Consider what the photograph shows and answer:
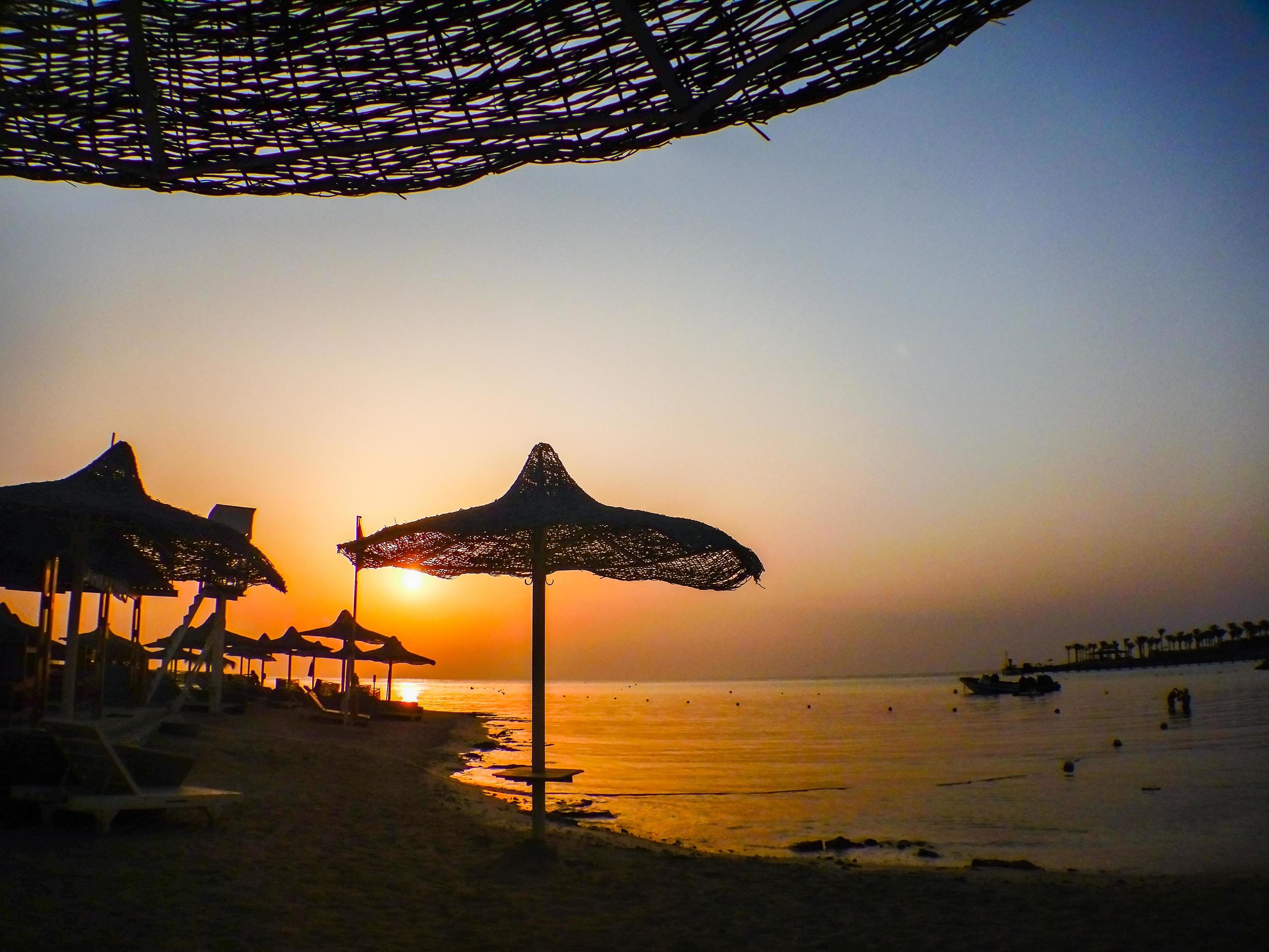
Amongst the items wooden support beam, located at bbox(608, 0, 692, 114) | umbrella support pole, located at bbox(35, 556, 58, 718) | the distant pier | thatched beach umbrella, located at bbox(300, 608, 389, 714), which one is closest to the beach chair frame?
thatched beach umbrella, located at bbox(300, 608, 389, 714)

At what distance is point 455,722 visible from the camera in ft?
116

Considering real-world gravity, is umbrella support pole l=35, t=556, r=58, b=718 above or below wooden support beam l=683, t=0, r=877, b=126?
below

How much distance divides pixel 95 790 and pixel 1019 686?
82.0 meters

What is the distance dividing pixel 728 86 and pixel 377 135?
75cm

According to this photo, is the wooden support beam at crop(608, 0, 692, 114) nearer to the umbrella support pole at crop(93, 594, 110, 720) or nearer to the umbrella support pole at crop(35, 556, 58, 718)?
the umbrella support pole at crop(35, 556, 58, 718)

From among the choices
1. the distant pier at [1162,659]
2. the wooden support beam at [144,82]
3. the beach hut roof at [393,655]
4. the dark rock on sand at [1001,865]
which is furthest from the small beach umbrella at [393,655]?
the distant pier at [1162,659]

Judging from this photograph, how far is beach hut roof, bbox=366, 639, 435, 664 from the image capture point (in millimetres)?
30906

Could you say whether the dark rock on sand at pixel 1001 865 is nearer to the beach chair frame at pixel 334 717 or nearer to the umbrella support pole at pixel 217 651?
the umbrella support pole at pixel 217 651

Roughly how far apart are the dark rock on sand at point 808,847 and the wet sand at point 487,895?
1909 mm

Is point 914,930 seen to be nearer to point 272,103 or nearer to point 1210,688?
point 272,103

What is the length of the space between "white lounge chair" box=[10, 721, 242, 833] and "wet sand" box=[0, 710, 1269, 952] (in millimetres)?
196

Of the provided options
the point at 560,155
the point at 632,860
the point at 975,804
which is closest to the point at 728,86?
the point at 560,155

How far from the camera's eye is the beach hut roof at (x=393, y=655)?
30.9 m

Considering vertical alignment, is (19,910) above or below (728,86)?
below
